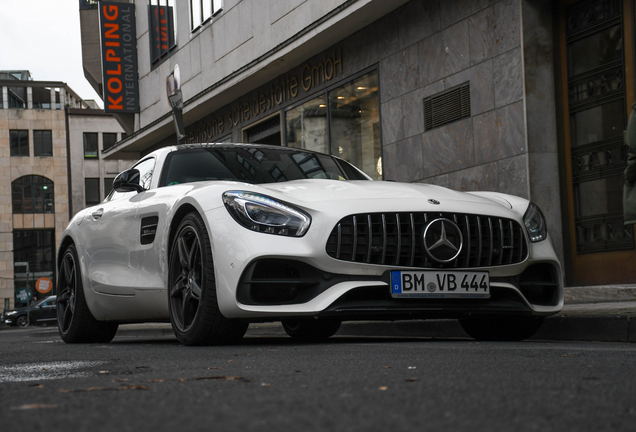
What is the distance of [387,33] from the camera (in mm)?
13852

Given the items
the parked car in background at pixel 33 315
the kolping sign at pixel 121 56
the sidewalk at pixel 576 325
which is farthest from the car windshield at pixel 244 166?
the parked car in background at pixel 33 315

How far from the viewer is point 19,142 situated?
62625mm

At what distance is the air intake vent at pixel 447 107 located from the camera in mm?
12023

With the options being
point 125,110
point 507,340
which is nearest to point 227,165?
point 507,340

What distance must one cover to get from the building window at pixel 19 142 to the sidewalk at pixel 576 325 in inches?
2175

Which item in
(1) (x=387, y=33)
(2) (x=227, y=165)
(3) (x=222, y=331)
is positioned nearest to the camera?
(3) (x=222, y=331)

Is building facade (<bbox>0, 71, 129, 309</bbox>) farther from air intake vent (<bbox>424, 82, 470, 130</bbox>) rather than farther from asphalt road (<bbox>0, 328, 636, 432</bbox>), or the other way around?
asphalt road (<bbox>0, 328, 636, 432</bbox>)

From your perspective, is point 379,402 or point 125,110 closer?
point 379,402

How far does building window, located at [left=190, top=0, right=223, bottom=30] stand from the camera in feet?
65.1

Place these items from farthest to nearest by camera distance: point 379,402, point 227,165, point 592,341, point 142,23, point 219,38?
point 142,23, point 219,38, point 227,165, point 592,341, point 379,402

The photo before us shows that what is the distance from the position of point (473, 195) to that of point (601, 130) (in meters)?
4.98

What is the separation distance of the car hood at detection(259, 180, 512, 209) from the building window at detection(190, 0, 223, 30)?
575 inches

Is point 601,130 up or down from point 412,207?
up

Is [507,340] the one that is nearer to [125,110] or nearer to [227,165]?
[227,165]
